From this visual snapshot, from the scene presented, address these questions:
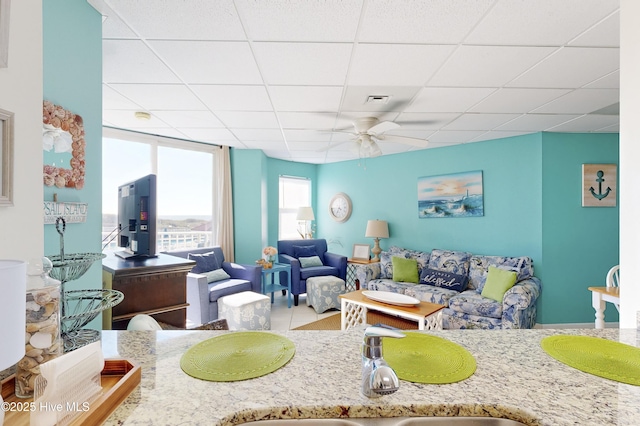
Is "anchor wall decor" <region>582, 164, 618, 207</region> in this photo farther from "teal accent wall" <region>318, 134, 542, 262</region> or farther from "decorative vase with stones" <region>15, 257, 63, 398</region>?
"decorative vase with stones" <region>15, 257, 63, 398</region>

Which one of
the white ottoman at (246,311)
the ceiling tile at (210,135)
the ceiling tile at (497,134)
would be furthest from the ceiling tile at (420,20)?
the white ottoman at (246,311)

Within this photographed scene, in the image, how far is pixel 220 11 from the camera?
145cm

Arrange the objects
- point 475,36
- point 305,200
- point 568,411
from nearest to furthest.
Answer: point 568,411 < point 475,36 < point 305,200

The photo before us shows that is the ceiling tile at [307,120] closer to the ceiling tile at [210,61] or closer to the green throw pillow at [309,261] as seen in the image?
the ceiling tile at [210,61]

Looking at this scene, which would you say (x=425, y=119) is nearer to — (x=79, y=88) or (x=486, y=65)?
(x=486, y=65)

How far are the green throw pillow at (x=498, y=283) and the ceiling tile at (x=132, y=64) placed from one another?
12.6 feet

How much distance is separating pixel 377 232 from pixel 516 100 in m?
2.78

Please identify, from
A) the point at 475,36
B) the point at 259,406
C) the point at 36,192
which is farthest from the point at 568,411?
the point at 475,36

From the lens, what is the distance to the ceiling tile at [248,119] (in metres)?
2.97

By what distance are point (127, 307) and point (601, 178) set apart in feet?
17.1

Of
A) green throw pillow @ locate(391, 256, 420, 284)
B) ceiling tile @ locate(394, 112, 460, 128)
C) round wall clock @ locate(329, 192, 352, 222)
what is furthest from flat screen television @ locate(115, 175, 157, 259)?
round wall clock @ locate(329, 192, 352, 222)

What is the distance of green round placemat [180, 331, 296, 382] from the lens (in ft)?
2.59

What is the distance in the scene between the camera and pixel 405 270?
4.10 metres

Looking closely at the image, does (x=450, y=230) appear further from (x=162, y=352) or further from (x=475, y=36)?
(x=162, y=352)
